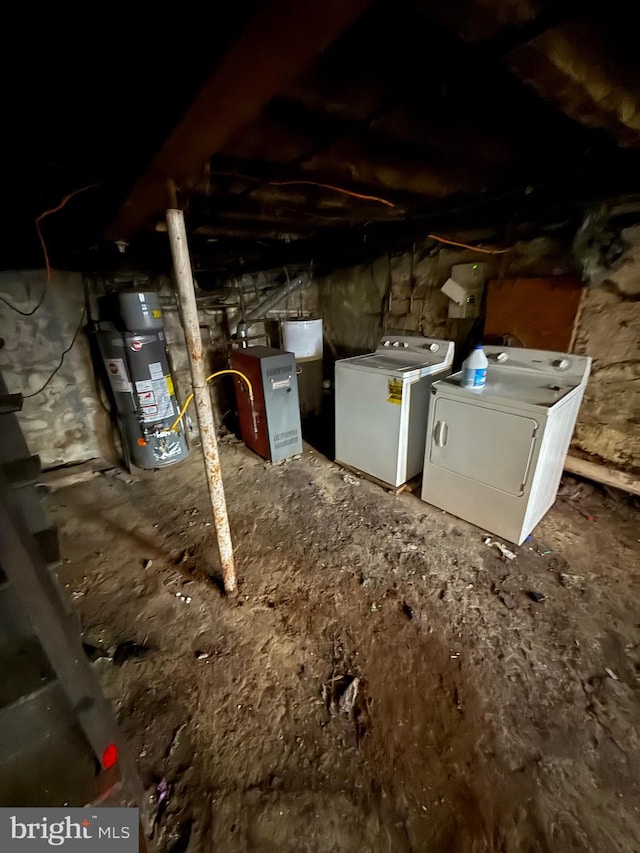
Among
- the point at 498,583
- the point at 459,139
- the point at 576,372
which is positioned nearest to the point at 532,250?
the point at 576,372

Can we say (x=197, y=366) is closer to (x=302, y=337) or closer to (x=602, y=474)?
(x=302, y=337)

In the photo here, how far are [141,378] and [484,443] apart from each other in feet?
7.93

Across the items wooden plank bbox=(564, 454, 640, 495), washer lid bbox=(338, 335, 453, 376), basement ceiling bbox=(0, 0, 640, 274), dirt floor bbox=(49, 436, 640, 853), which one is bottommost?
dirt floor bbox=(49, 436, 640, 853)

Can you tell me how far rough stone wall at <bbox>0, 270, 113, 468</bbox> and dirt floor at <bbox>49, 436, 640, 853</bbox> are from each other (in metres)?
0.83

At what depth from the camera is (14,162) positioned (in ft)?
4.04

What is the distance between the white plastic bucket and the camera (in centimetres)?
335

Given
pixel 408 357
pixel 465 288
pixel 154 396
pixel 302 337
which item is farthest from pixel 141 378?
pixel 465 288

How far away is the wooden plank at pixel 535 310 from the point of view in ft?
6.81

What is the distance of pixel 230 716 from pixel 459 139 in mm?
2238

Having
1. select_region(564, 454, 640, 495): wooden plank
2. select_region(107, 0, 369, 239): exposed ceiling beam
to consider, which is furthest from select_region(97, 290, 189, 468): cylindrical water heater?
select_region(564, 454, 640, 495): wooden plank

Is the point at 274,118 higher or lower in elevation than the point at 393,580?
higher

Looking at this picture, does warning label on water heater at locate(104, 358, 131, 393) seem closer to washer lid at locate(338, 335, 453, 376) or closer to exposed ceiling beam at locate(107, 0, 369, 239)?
washer lid at locate(338, 335, 453, 376)

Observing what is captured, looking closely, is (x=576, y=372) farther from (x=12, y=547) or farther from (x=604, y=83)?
(x=12, y=547)

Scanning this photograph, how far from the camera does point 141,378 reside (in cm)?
257
